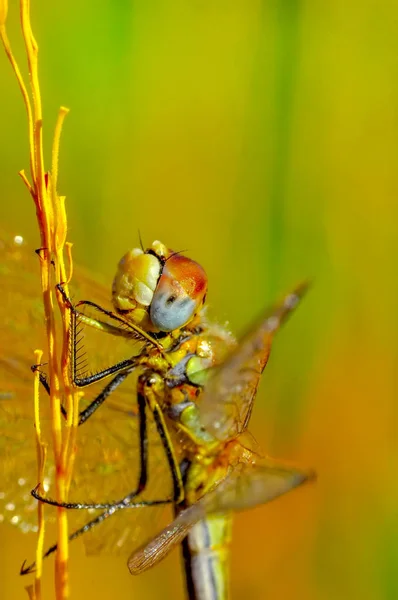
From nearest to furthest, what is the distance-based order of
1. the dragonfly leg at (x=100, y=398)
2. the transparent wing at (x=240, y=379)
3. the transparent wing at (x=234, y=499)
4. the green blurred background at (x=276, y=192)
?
the transparent wing at (x=240, y=379) < the transparent wing at (x=234, y=499) < the dragonfly leg at (x=100, y=398) < the green blurred background at (x=276, y=192)

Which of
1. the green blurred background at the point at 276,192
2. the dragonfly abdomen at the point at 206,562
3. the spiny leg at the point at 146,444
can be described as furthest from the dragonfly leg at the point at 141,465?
the green blurred background at the point at 276,192

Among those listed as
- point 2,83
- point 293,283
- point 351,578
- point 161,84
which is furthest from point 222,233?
point 351,578

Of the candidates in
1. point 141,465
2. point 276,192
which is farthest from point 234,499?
point 276,192

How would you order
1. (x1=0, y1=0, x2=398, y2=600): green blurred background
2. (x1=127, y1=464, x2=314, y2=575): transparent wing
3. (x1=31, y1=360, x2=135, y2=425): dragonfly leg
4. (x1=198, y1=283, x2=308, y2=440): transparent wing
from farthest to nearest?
(x1=0, y1=0, x2=398, y2=600): green blurred background, (x1=31, y1=360, x2=135, y2=425): dragonfly leg, (x1=127, y1=464, x2=314, y2=575): transparent wing, (x1=198, y1=283, x2=308, y2=440): transparent wing

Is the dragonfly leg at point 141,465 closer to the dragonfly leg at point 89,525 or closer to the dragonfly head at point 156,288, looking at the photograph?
the dragonfly leg at point 89,525

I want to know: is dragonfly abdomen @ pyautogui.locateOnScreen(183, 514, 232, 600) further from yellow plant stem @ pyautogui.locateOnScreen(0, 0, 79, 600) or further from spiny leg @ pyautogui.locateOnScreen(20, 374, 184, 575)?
yellow plant stem @ pyautogui.locateOnScreen(0, 0, 79, 600)

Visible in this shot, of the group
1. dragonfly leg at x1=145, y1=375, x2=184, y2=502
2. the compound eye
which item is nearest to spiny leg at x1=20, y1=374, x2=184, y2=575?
dragonfly leg at x1=145, y1=375, x2=184, y2=502

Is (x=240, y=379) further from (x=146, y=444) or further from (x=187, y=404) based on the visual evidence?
(x=146, y=444)
